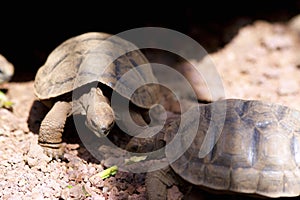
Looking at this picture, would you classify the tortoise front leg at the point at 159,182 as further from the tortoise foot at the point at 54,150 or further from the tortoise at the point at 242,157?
the tortoise foot at the point at 54,150

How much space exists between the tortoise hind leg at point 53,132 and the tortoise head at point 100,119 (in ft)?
1.21

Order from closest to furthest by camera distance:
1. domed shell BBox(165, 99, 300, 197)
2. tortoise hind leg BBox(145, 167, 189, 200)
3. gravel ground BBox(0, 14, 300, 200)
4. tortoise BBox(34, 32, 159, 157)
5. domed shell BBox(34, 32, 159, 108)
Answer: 1. domed shell BBox(165, 99, 300, 197)
2. tortoise hind leg BBox(145, 167, 189, 200)
3. gravel ground BBox(0, 14, 300, 200)
4. tortoise BBox(34, 32, 159, 157)
5. domed shell BBox(34, 32, 159, 108)

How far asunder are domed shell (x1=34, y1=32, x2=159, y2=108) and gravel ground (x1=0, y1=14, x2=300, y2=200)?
1.58 ft

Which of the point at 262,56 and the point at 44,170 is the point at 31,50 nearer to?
the point at 44,170

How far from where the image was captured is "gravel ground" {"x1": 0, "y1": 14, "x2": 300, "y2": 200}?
3.76 metres

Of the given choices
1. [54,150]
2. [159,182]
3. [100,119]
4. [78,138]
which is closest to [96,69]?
[100,119]

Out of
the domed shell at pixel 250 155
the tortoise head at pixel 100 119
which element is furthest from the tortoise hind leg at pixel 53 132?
the domed shell at pixel 250 155

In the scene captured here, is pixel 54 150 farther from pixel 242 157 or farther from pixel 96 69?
pixel 242 157

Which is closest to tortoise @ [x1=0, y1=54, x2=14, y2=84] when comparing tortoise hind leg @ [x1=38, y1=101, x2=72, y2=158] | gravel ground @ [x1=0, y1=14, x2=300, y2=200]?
gravel ground @ [x1=0, y1=14, x2=300, y2=200]

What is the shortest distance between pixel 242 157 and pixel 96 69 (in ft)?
5.46

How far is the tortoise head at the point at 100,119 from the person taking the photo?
382 cm

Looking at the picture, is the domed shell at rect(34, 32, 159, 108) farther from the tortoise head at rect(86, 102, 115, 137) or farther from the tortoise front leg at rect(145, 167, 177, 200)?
the tortoise front leg at rect(145, 167, 177, 200)

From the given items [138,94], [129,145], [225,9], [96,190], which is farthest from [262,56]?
[96,190]

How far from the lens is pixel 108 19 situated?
22.0ft
